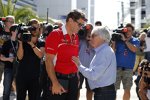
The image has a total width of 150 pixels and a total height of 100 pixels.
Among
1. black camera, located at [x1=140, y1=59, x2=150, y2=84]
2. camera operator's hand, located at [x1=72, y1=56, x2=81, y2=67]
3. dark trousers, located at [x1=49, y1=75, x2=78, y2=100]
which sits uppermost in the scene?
camera operator's hand, located at [x1=72, y1=56, x2=81, y2=67]

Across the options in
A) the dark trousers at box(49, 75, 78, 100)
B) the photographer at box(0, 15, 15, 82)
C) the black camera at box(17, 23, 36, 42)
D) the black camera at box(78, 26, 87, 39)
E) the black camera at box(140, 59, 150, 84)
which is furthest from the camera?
the photographer at box(0, 15, 15, 82)

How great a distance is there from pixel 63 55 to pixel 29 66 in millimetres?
1404

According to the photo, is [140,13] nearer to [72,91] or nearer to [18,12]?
[18,12]

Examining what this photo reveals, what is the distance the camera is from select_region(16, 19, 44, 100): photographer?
256 inches

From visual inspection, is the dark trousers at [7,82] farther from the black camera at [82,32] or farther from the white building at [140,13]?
the white building at [140,13]

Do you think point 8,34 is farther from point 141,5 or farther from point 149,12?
point 141,5

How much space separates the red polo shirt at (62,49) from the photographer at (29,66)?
45.5 inches

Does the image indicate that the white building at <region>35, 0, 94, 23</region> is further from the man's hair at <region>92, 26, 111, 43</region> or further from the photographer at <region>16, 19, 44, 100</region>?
the man's hair at <region>92, 26, 111, 43</region>

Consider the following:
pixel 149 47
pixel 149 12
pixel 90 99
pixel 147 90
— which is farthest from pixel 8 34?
pixel 149 12

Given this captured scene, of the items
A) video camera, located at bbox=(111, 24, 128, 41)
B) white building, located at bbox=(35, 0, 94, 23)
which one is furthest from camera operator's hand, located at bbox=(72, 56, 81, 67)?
white building, located at bbox=(35, 0, 94, 23)

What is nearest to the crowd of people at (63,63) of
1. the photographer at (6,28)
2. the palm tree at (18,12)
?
the photographer at (6,28)

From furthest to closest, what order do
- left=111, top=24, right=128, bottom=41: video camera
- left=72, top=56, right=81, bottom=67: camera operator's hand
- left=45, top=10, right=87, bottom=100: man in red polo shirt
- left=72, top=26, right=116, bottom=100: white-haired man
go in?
1. left=111, top=24, right=128, bottom=41: video camera
2. left=45, top=10, right=87, bottom=100: man in red polo shirt
3. left=72, top=56, right=81, bottom=67: camera operator's hand
4. left=72, top=26, right=116, bottom=100: white-haired man

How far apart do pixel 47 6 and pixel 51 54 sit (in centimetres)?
9438

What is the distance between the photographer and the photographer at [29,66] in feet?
21.4
